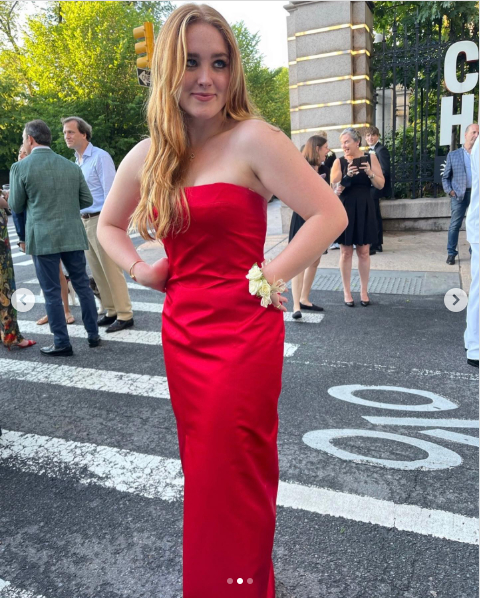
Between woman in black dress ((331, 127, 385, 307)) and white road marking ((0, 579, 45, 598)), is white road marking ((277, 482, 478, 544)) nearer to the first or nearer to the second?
white road marking ((0, 579, 45, 598))

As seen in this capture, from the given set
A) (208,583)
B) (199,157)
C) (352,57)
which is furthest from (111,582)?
(352,57)

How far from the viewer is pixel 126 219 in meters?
2.29

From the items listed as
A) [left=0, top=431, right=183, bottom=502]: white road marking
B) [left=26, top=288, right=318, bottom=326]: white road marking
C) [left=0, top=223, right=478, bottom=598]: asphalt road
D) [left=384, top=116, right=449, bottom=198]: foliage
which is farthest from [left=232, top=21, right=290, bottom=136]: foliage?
[left=0, top=431, right=183, bottom=502]: white road marking

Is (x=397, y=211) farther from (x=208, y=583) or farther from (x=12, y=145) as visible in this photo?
(x=12, y=145)

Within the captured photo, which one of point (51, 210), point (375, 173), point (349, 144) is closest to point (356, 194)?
point (375, 173)

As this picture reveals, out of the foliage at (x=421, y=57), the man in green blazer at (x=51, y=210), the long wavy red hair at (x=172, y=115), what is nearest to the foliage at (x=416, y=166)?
the foliage at (x=421, y=57)

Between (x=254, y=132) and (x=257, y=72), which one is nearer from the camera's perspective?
(x=254, y=132)

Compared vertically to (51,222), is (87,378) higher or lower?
lower

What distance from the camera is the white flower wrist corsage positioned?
1.87m

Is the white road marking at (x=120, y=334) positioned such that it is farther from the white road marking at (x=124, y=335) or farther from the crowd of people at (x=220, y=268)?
the crowd of people at (x=220, y=268)

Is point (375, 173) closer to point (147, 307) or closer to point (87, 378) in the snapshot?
point (147, 307)

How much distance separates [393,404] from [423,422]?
1.10ft

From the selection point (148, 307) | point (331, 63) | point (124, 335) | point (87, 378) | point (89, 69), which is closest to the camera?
point (87, 378)

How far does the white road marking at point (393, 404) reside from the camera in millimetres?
3904
